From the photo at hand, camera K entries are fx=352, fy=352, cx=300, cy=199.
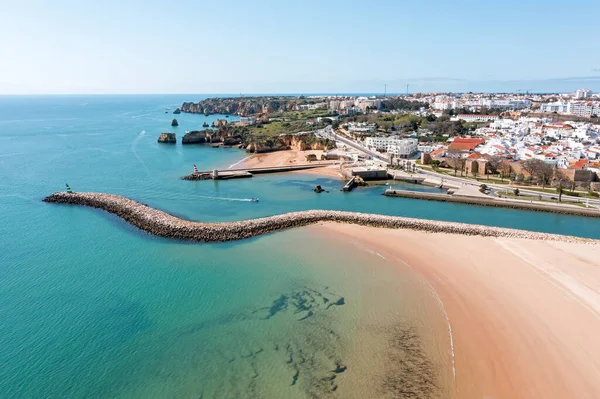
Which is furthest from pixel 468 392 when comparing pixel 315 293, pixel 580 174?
pixel 580 174

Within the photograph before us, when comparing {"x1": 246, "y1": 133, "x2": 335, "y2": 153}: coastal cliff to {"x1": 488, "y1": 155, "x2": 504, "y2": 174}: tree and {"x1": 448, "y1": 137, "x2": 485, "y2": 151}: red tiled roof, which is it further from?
{"x1": 488, "y1": 155, "x2": 504, "y2": 174}: tree

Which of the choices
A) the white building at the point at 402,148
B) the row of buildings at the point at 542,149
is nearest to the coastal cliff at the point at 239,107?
the white building at the point at 402,148

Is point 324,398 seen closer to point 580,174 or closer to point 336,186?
point 336,186

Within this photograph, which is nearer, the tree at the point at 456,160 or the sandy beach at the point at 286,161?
the tree at the point at 456,160

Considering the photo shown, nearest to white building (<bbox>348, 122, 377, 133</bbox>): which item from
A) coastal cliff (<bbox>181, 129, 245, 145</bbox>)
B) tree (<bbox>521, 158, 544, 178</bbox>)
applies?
coastal cliff (<bbox>181, 129, 245, 145</bbox>)

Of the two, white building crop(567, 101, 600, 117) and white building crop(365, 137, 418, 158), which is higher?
white building crop(567, 101, 600, 117)

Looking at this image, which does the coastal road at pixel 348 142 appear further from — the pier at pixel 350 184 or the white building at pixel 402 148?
the pier at pixel 350 184

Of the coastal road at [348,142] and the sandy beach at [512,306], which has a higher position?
the coastal road at [348,142]
